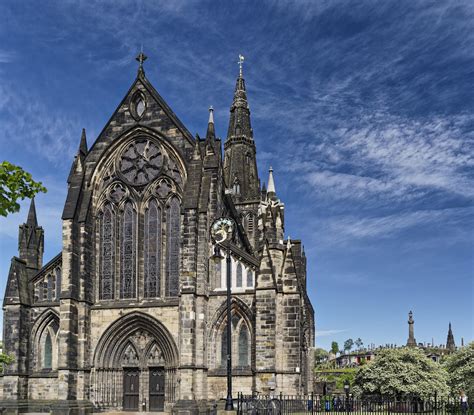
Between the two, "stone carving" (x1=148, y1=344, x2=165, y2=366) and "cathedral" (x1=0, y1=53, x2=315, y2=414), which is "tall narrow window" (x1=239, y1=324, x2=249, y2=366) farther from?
"stone carving" (x1=148, y1=344, x2=165, y2=366)

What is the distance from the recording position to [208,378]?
30.0 meters

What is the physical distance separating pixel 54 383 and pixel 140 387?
14.0 ft

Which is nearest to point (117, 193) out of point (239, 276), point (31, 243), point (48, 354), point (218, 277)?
point (31, 243)

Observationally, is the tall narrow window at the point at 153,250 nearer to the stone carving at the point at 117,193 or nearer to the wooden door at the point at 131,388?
the stone carving at the point at 117,193

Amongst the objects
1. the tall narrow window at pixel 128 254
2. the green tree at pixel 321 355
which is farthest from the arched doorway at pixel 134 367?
the green tree at pixel 321 355

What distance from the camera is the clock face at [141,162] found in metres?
33.0

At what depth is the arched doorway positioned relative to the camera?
3098cm

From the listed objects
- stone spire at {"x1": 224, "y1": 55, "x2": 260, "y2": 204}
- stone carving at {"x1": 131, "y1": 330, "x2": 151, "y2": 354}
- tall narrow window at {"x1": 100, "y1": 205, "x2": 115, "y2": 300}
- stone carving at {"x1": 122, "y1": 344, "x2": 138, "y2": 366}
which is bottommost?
stone carving at {"x1": 122, "y1": 344, "x2": 138, "y2": 366}

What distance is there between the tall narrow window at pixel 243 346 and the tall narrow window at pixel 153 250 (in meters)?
4.68

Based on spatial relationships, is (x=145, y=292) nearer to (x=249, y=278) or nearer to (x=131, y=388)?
(x=131, y=388)

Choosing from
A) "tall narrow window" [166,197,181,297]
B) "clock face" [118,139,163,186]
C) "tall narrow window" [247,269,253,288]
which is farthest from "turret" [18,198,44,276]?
"tall narrow window" [247,269,253,288]

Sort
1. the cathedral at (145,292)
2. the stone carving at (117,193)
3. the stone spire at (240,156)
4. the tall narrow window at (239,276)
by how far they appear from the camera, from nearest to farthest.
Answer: the cathedral at (145,292) < the tall narrow window at (239,276) < the stone carving at (117,193) < the stone spire at (240,156)

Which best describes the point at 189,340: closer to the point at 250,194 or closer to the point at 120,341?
the point at 120,341

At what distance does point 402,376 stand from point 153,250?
2201 cm
